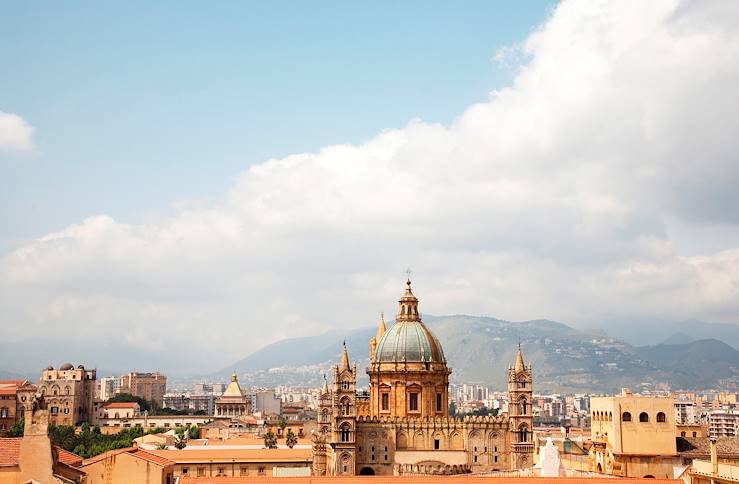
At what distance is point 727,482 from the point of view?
4788cm

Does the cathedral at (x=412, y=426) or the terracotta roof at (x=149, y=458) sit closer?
the terracotta roof at (x=149, y=458)

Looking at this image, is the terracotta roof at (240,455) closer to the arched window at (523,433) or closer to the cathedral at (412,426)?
the cathedral at (412,426)

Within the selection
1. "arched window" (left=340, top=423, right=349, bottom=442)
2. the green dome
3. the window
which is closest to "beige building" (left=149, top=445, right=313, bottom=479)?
"arched window" (left=340, top=423, right=349, bottom=442)

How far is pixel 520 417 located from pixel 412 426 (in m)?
9.89

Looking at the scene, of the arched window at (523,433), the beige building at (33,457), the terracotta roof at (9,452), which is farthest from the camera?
the arched window at (523,433)

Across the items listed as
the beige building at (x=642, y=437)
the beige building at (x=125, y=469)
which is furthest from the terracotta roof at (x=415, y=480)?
the beige building at (x=642, y=437)

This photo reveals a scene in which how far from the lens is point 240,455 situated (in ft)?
295

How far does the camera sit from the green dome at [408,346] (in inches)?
3455

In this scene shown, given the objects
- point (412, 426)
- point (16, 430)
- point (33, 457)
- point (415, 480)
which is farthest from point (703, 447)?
point (16, 430)

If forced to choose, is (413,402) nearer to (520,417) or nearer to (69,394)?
(520,417)

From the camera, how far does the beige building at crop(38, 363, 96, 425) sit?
14662 centimetres

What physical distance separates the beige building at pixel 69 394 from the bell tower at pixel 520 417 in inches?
3390

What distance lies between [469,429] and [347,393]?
11752 millimetres

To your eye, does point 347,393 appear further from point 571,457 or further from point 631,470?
point 631,470
